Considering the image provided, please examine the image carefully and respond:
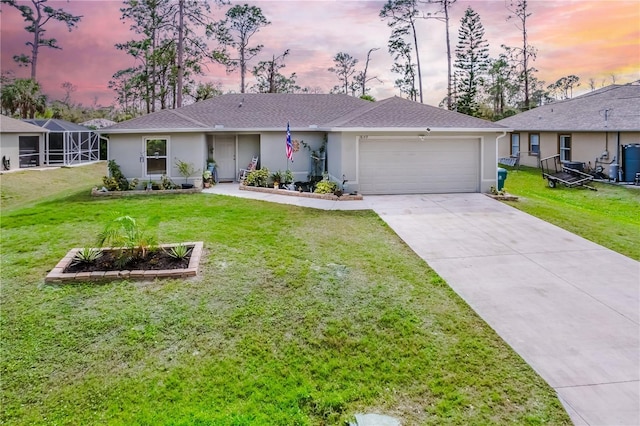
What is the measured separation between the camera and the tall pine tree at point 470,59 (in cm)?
3575

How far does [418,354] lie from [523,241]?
5.55m

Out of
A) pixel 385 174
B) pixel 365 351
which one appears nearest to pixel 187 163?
pixel 385 174

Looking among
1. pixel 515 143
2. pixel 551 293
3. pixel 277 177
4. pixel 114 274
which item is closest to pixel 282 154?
pixel 277 177

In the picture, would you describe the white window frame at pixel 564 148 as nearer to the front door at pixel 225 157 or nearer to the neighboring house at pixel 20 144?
the front door at pixel 225 157

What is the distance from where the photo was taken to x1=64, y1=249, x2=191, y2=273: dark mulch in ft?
23.8

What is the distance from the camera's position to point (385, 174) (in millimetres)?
14875

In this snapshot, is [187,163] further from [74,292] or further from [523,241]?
[523,241]

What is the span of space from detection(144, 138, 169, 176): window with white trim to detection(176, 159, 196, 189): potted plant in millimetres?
590

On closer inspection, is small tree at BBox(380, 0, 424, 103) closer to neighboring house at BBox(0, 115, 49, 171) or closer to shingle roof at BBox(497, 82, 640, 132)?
shingle roof at BBox(497, 82, 640, 132)

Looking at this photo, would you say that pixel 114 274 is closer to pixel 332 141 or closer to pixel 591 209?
pixel 332 141

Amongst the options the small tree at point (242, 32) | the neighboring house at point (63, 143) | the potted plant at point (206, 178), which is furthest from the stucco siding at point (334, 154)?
the small tree at point (242, 32)

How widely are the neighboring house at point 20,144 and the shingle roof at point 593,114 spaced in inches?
1177

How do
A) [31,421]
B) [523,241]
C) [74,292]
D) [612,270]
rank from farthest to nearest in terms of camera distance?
[523,241] < [612,270] < [74,292] < [31,421]

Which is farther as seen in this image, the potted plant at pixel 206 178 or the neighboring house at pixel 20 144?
the neighboring house at pixel 20 144
